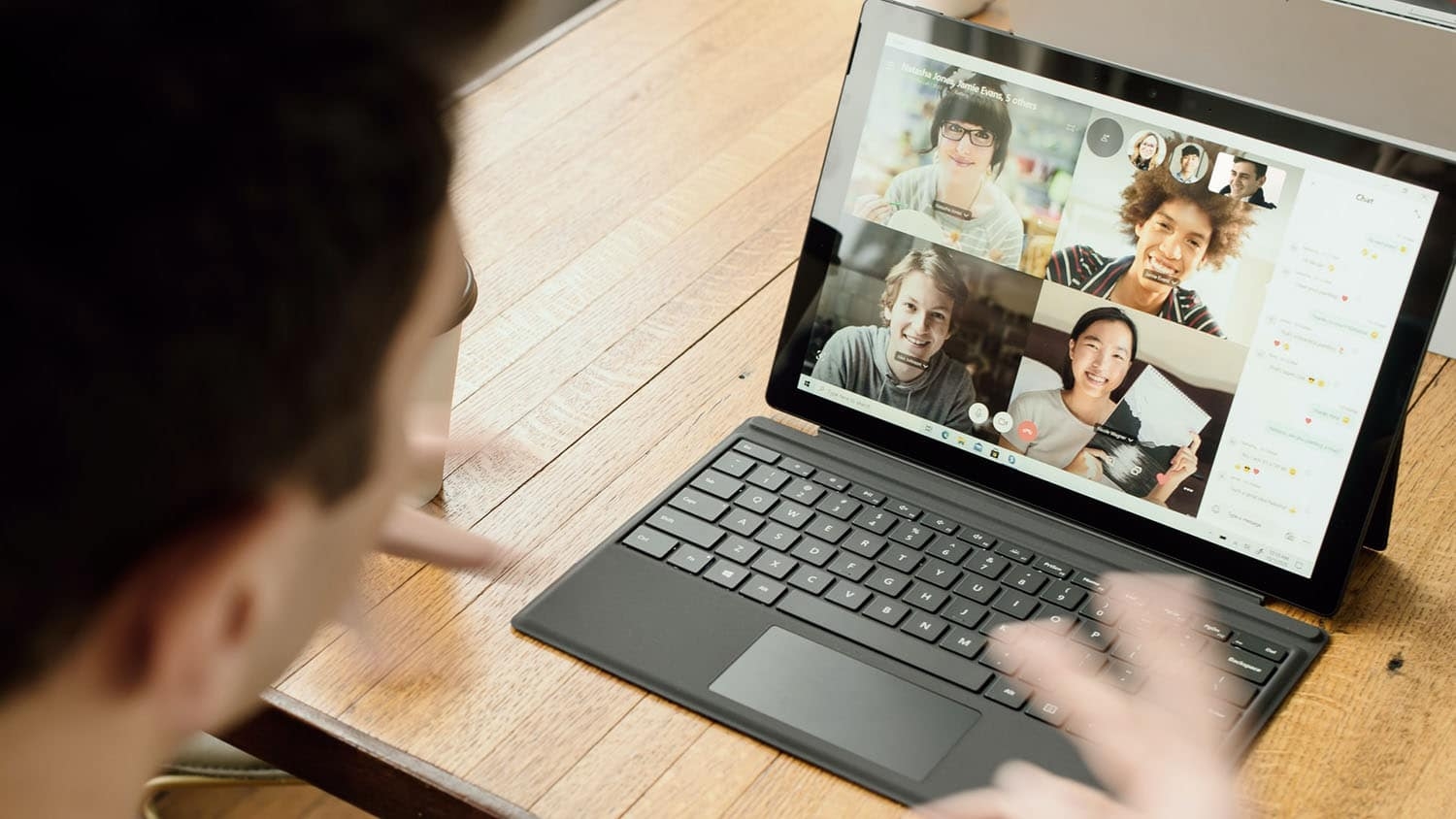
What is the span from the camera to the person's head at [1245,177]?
0.97m

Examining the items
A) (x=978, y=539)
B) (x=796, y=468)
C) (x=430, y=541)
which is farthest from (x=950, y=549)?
(x=430, y=541)

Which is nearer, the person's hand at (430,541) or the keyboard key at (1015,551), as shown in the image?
the person's hand at (430,541)

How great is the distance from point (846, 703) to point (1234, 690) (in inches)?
9.0

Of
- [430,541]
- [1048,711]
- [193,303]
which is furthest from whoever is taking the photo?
[1048,711]

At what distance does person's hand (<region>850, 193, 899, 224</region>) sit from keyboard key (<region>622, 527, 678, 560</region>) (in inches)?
10.4

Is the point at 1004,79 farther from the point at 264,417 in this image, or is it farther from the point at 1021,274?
the point at 264,417

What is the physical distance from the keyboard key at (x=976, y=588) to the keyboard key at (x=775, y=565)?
11cm

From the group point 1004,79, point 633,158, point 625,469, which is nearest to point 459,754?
point 625,469

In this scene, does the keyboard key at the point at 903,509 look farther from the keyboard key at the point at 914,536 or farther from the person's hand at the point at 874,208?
the person's hand at the point at 874,208

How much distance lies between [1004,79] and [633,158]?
0.48 meters

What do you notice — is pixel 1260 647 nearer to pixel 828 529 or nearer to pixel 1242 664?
pixel 1242 664

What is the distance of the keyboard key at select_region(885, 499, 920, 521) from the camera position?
1.04m

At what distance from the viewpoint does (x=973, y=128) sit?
105cm

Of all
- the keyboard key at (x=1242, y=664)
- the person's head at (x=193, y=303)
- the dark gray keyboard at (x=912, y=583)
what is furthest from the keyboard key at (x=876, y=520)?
the person's head at (x=193, y=303)
